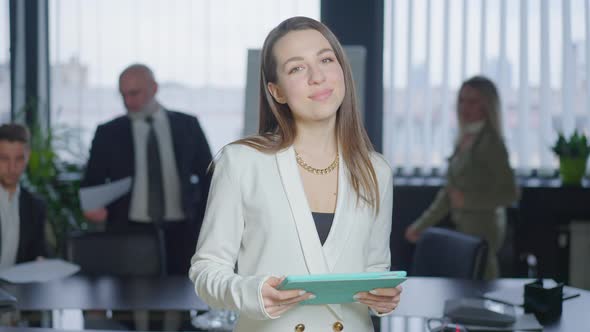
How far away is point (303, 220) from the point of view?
161 cm

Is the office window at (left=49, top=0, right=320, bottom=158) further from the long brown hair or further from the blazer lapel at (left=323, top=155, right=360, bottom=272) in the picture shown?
the blazer lapel at (left=323, top=155, right=360, bottom=272)

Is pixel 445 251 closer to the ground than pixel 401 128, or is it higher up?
closer to the ground

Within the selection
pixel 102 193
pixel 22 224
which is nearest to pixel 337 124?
pixel 22 224

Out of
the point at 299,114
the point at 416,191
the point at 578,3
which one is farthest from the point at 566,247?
the point at 299,114

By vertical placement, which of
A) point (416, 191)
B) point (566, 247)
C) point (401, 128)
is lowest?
point (566, 247)

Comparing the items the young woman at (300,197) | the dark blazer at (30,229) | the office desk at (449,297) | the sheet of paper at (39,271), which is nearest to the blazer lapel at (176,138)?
the dark blazer at (30,229)

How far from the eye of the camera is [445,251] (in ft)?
11.2

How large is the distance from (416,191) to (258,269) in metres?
3.97

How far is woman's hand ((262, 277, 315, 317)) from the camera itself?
1470 millimetres

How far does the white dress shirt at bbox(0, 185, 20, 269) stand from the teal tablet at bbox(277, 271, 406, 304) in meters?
2.54

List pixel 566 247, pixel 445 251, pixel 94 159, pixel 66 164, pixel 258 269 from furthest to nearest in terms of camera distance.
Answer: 1. pixel 66 164
2. pixel 566 247
3. pixel 94 159
4. pixel 445 251
5. pixel 258 269

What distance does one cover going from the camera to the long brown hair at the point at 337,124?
5.51 ft

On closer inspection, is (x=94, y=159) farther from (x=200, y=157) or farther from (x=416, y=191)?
(x=416, y=191)

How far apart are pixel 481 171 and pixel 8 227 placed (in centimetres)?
236
